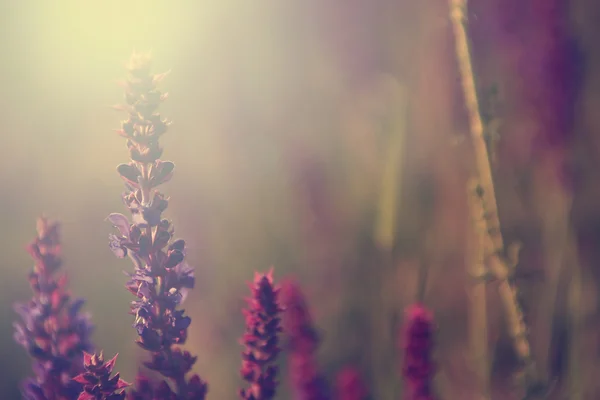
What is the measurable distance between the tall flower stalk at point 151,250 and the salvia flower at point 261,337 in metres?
0.09

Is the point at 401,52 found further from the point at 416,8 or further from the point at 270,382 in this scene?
the point at 270,382

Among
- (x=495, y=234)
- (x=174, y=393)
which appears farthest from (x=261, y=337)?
(x=495, y=234)

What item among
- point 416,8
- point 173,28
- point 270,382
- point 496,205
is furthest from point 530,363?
point 173,28

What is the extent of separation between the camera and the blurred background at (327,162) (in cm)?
175

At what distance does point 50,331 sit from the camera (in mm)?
979

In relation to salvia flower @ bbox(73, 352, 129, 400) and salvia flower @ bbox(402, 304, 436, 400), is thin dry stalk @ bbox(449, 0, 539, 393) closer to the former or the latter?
salvia flower @ bbox(402, 304, 436, 400)

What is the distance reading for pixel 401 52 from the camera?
3721mm

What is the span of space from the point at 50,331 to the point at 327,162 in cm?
230

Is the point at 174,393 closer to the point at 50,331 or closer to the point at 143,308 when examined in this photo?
the point at 143,308

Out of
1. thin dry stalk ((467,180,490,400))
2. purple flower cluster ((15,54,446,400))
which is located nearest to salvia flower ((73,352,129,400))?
purple flower cluster ((15,54,446,400))

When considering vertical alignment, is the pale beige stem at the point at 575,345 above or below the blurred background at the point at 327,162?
below

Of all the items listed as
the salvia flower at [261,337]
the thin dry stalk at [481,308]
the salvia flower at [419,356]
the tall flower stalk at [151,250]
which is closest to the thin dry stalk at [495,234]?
the thin dry stalk at [481,308]

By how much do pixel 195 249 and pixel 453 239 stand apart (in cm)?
109

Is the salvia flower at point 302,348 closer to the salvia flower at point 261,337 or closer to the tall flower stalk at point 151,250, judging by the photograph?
the salvia flower at point 261,337
